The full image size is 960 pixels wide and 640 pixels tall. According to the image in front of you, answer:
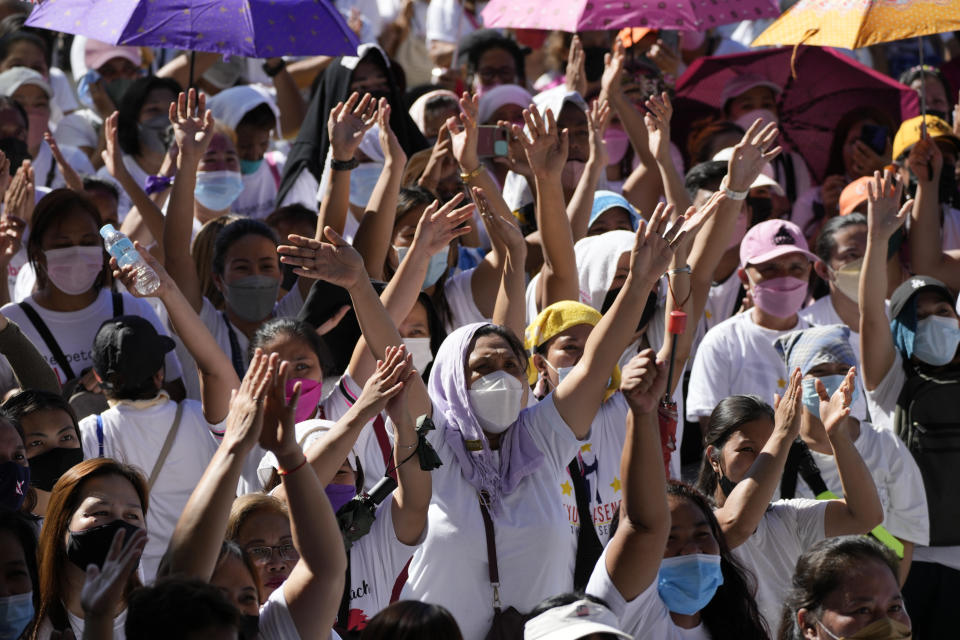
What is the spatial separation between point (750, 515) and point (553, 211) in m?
1.56

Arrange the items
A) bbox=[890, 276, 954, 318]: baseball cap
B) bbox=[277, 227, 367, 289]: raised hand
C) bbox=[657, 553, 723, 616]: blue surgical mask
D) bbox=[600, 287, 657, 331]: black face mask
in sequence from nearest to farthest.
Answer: bbox=[657, 553, 723, 616]: blue surgical mask, bbox=[277, 227, 367, 289]: raised hand, bbox=[600, 287, 657, 331]: black face mask, bbox=[890, 276, 954, 318]: baseball cap

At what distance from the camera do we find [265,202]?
329 inches

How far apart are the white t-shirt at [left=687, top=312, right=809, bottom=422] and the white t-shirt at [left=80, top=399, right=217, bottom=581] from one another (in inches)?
89.9

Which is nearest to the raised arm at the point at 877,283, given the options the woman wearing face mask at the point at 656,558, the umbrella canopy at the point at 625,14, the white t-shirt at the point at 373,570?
the umbrella canopy at the point at 625,14

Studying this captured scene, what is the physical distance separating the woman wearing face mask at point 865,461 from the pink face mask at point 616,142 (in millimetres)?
2672

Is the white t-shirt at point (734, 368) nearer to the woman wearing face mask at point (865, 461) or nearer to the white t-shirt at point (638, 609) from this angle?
the woman wearing face mask at point (865, 461)

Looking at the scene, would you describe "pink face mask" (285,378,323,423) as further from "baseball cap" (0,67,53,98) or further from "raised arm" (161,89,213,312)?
"baseball cap" (0,67,53,98)

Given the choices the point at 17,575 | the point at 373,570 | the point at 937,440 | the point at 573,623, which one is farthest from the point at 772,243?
the point at 17,575

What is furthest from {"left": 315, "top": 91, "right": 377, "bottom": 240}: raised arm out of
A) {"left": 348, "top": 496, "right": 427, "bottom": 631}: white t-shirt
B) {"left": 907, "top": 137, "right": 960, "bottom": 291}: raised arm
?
{"left": 907, "top": 137, "right": 960, "bottom": 291}: raised arm

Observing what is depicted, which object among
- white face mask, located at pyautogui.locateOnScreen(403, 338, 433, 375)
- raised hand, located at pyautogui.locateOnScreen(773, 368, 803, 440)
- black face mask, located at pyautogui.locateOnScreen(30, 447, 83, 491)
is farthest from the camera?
white face mask, located at pyautogui.locateOnScreen(403, 338, 433, 375)

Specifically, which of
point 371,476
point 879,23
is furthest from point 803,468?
point 879,23

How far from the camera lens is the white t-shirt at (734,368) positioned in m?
6.63

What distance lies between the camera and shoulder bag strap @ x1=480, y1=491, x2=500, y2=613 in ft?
15.0

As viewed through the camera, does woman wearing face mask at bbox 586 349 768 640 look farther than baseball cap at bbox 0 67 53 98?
No
